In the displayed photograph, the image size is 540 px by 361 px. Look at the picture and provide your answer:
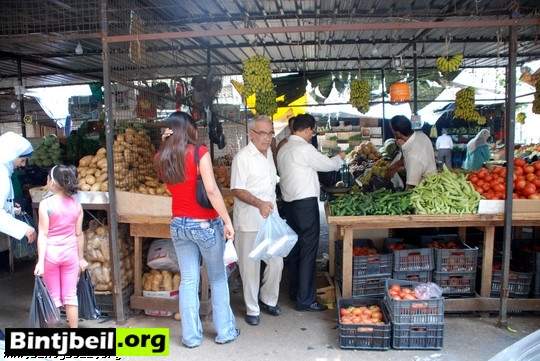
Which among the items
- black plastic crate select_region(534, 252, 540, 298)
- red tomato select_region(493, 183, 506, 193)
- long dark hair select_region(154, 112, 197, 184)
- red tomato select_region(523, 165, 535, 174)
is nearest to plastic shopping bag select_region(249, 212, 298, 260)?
long dark hair select_region(154, 112, 197, 184)

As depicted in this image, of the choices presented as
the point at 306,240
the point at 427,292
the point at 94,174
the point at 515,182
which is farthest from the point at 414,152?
the point at 94,174

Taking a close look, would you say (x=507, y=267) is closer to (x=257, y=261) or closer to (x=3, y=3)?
(x=257, y=261)

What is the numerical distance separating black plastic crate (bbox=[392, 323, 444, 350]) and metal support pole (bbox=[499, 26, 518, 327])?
2.89ft

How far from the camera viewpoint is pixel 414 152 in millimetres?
5305

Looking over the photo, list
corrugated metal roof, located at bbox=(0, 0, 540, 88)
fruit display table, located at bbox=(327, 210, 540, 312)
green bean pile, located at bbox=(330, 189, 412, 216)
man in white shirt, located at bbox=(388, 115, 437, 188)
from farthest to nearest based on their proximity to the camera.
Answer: corrugated metal roof, located at bbox=(0, 0, 540, 88), man in white shirt, located at bbox=(388, 115, 437, 188), green bean pile, located at bbox=(330, 189, 412, 216), fruit display table, located at bbox=(327, 210, 540, 312)

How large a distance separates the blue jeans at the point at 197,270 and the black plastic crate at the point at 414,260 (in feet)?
5.65

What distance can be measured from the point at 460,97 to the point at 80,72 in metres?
7.80

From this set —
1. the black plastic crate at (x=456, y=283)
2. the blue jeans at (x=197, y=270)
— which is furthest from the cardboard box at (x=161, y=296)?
the black plastic crate at (x=456, y=283)

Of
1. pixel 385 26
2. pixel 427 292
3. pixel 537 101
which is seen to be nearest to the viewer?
pixel 427 292

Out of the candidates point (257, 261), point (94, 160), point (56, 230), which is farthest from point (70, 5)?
point (257, 261)

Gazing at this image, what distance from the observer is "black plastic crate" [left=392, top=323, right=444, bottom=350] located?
3.70m

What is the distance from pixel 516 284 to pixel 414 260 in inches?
39.5

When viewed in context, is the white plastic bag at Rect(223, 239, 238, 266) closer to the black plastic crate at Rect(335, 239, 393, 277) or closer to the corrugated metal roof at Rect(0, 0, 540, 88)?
the black plastic crate at Rect(335, 239, 393, 277)

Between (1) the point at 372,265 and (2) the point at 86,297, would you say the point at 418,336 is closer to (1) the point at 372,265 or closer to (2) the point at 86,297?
(1) the point at 372,265
